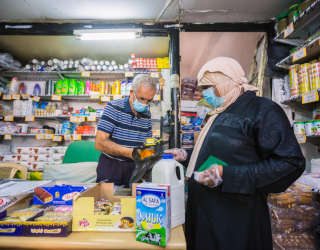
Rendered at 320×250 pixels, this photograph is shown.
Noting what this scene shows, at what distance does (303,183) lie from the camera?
1.86 meters

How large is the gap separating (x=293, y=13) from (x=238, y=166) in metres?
2.56

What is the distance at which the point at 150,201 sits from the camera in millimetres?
716

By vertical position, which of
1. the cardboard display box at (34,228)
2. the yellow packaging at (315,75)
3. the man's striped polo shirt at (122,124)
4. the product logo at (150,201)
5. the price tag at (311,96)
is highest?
the yellow packaging at (315,75)

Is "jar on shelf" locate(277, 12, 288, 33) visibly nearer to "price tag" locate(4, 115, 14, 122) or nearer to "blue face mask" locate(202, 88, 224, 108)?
"blue face mask" locate(202, 88, 224, 108)

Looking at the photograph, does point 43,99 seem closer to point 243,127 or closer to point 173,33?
point 173,33

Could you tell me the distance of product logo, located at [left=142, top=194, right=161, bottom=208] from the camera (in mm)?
704

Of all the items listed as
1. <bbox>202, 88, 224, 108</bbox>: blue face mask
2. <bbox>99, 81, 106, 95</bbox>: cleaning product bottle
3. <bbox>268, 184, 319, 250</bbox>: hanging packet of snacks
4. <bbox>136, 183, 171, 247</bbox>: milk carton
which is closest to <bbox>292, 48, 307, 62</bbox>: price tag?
<bbox>268, 184, 319, 250</bbox>: hanging packet of snacks

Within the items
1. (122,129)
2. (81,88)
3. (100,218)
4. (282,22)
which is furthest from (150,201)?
(81,88)

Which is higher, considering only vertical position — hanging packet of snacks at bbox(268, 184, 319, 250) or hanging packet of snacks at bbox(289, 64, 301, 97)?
hanging packet of snacks at bbox(289, 64, 301, 97)

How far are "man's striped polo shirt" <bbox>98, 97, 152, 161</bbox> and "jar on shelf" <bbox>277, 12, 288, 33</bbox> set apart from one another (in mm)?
2354

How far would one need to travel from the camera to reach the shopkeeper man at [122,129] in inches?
68.1

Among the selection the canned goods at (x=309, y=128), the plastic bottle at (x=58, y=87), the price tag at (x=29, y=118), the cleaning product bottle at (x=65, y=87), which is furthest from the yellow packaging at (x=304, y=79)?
the price tag at (x=29, y=118)

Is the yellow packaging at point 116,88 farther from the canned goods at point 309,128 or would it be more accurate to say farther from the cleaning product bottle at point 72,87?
the canned goods at point 309,128

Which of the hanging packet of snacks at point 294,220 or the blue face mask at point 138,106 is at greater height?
the blue face mask at point 138,106
